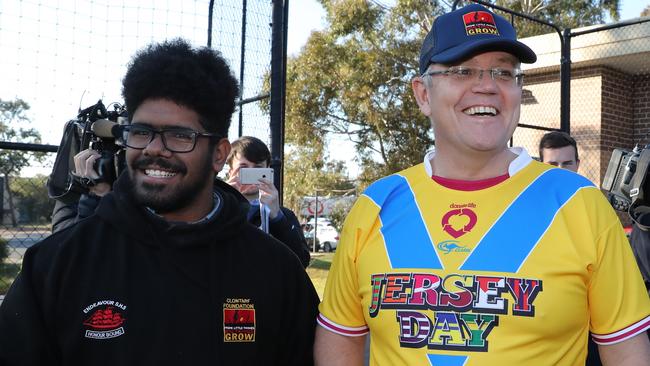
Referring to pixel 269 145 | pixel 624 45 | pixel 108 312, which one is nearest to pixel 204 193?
pixel 108 312

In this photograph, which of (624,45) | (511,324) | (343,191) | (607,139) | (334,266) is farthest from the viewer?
(343,191)

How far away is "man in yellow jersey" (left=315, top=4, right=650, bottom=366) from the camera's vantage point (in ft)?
6.31

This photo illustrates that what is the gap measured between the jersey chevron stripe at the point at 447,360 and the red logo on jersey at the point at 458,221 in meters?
0.37

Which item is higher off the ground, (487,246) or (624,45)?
(624,45)

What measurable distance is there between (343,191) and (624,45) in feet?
58.4

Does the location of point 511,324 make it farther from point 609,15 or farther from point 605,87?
point 609,15

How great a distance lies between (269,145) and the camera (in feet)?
15.7

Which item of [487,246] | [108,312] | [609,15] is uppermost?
[609,15]

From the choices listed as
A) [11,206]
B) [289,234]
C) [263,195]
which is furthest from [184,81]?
[11,206]

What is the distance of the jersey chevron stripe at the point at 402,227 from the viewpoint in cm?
208

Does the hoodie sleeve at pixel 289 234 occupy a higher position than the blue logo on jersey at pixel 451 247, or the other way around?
the blue logo on jersey at pixel 451 247

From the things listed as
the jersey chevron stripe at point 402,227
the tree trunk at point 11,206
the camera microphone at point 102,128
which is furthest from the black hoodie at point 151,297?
the tree trunk at point 11,206

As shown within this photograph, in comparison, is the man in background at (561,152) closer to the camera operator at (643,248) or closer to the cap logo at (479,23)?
the camera operator at (643,248)

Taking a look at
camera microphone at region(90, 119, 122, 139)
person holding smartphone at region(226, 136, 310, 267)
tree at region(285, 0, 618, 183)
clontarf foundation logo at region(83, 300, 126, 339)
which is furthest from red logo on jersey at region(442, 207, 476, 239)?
tree at region(285, 0, 618, 183)
